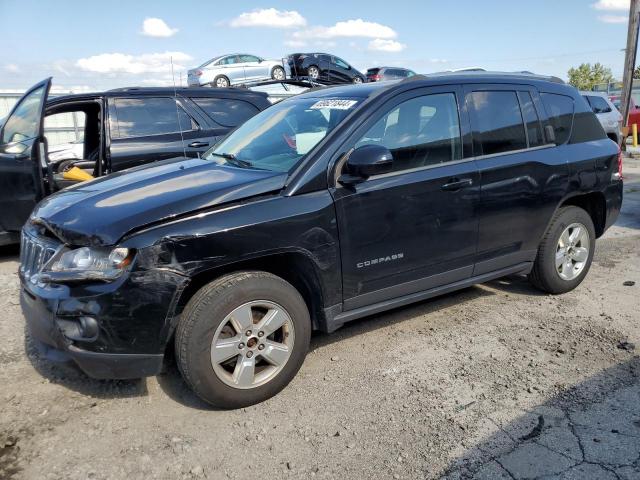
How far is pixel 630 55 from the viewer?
18391mm

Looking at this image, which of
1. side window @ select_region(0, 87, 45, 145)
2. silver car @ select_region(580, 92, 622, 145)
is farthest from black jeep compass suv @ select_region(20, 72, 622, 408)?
silver car @ select_region(580, 92, 622, 145)

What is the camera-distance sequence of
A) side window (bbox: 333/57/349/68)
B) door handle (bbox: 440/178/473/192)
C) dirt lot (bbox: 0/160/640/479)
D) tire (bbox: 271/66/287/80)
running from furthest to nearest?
side window (bbox: 333/57/349/68), tire (bbox: 271/66/287/80), door handle (bbox: 440/178/473/192), dirt lot (bbox: 0/160/640/479)

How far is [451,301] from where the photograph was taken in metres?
4.69

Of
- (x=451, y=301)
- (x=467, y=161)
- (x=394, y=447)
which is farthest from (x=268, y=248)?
(x=451, y=301)

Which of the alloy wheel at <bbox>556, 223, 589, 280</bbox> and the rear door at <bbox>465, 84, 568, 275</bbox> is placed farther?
the alloy wheel at <bbox>556, 223, 589, 280</bbox>

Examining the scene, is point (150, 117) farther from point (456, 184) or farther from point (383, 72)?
point (383, 72)

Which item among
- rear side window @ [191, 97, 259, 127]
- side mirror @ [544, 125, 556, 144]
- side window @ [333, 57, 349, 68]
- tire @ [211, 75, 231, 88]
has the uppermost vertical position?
side window @ [333, 57, 349, 68]

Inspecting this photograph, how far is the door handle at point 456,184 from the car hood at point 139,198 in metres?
1.18

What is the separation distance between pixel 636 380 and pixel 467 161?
1.77 metres

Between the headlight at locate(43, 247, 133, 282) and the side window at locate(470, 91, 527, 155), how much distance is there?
2624 millimetres

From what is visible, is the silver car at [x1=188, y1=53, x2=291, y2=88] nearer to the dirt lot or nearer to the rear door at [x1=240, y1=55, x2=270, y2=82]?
the rear door at [x1=240, y1=55, x2=270, y2=82]

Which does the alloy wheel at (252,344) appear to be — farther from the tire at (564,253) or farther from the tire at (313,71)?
the tire at (313,71)

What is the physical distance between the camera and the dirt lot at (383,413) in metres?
2.59

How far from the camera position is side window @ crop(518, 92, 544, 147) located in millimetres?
4305
